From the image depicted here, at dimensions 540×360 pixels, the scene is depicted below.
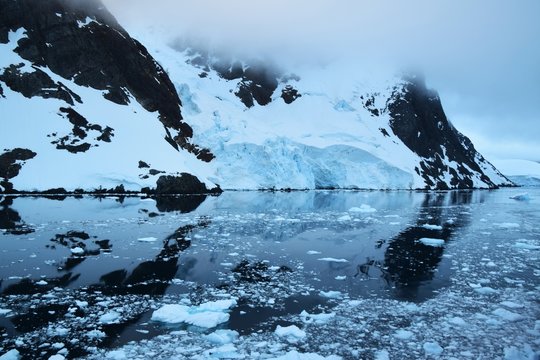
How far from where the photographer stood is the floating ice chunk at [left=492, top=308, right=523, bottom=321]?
8180mm

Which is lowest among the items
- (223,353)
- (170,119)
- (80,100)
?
(223,353)

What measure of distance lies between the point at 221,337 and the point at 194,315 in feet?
3.80

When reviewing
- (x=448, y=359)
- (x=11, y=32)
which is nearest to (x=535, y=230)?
(x=448, y=359)

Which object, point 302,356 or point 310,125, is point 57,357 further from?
point 310,125

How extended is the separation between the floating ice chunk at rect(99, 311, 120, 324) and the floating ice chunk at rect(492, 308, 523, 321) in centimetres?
752

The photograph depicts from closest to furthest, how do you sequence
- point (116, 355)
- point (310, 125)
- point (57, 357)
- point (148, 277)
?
1. point (57, 357)
2. point (116, 355)
3. point (148, 277)
4. point (310, 125)

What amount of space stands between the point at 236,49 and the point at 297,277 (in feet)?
290

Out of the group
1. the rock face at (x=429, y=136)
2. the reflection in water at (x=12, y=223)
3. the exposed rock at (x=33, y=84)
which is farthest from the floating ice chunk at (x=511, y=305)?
the rock face at (x=429, y=136)

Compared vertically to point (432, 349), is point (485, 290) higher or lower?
higher

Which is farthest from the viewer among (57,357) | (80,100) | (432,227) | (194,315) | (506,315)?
(80,100)

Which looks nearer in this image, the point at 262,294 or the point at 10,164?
the point at 262,294

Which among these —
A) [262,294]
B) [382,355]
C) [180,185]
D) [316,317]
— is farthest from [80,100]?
[382,355]

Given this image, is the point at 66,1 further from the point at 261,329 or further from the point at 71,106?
the point at 261,329

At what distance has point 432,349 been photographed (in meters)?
6.71
